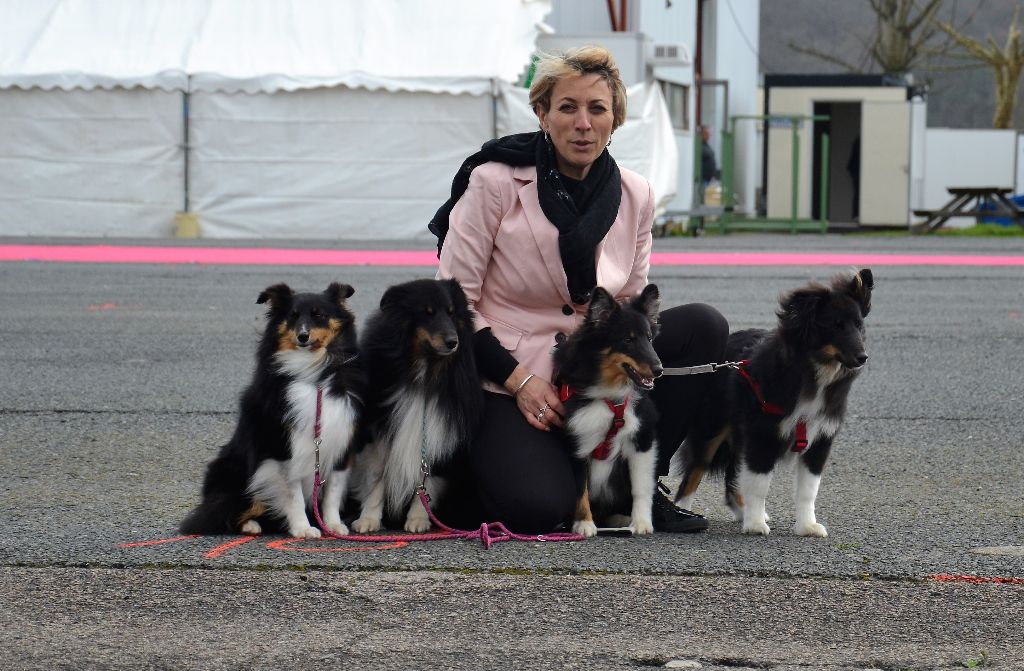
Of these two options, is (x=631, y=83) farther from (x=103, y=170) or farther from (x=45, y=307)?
(x=45, y=307)

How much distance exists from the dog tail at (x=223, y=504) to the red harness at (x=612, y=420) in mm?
1130

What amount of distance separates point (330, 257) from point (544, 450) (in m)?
12.7

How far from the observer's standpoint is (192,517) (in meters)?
4.79

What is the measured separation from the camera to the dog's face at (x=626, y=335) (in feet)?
15.0

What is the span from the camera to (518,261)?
195 inches

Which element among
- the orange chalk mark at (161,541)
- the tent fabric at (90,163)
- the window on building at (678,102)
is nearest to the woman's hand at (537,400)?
the orange chalk mark at (161,541)

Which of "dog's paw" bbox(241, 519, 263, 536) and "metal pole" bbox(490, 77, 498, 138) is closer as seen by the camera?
"dog's paw" bbox(241, 519, 263, 536)

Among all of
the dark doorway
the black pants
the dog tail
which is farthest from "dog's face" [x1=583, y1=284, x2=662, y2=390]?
the dark doorway

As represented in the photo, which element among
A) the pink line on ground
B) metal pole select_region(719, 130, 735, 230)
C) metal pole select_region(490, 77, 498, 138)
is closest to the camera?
the pink line on ground

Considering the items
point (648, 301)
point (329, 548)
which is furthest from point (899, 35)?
point (329, 548)

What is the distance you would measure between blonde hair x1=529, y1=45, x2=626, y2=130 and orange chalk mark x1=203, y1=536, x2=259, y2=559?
1.85 metres

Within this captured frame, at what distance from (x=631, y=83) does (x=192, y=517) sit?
63.8ft

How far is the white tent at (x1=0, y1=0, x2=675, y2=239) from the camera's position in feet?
68.9

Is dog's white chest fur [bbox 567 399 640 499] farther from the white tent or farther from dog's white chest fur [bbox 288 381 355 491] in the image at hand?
the white tent
